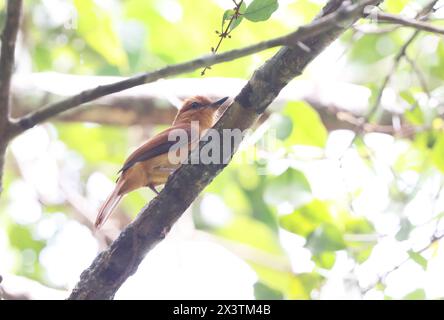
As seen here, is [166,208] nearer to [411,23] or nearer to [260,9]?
[260,9]

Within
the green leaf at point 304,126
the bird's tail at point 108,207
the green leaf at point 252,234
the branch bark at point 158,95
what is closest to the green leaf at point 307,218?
the green leaf at point 304,126

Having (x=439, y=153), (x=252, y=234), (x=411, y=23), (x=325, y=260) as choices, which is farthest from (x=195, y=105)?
(x=411, y=23)

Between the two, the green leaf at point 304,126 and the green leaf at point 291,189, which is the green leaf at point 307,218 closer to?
the green leaf at point 291,189

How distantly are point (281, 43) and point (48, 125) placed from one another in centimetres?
560

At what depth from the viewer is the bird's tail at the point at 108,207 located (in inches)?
164

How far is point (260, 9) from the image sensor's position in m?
2.87

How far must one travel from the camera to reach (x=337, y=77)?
21.1 ft

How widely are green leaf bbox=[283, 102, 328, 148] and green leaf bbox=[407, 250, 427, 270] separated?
949 mm

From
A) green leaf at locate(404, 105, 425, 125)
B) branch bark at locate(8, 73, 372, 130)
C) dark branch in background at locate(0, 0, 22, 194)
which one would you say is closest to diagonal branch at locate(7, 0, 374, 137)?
dark branch in background at locate(0, 0, 22, 194)

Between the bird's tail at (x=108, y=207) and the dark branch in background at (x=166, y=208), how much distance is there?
99 centimetres
